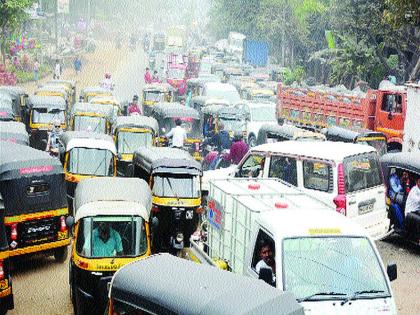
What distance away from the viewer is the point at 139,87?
5053 cm

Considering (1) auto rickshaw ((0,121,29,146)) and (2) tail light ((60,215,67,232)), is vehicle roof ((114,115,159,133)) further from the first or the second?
(2) tail light ((60,215,67,232))

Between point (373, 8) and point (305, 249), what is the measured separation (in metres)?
26.4

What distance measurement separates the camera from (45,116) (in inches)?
846

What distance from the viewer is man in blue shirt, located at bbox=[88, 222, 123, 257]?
33.8ft

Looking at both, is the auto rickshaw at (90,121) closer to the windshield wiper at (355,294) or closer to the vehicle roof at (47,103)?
the vehicle roof at (47,103)

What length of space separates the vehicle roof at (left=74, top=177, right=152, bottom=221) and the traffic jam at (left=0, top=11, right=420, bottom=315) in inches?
1.2

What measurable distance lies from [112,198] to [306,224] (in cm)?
369

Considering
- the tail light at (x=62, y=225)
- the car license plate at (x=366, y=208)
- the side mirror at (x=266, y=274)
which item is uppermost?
the side mirror at (x=266, y=274)

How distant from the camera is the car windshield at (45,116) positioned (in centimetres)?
2139

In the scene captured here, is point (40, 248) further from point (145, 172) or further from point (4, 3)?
point (4, 3)

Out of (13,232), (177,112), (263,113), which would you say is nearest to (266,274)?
(13,232)

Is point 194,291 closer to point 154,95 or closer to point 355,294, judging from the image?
point 355,294

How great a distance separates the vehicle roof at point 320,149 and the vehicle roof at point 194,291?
5770 millimetres

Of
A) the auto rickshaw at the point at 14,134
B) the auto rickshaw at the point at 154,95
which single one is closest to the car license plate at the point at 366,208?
the auto rickshaw at the point at 14,134
